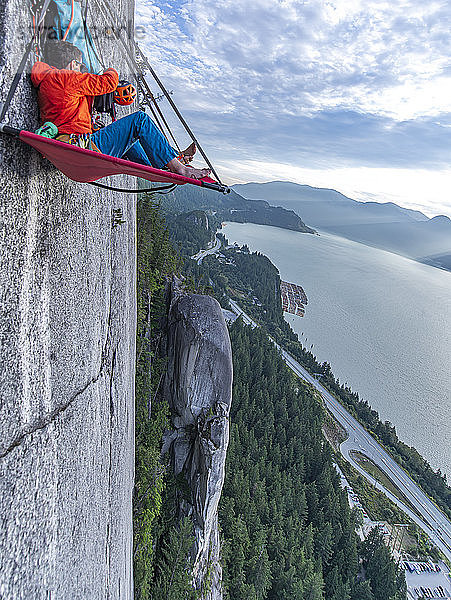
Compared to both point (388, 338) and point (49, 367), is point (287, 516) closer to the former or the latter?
point (49, 367)

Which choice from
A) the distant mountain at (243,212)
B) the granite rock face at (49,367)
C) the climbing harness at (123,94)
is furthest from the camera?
the distant mountain at (243,212)

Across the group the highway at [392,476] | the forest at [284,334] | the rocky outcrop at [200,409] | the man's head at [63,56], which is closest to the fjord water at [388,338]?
the forest at [284,334]

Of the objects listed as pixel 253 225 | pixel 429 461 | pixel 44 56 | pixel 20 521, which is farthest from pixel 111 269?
pixel 253 225

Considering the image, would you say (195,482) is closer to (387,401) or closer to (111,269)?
(111,269)

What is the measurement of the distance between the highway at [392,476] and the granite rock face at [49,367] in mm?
32393

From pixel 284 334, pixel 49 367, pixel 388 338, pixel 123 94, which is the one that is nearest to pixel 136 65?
pixel 123 94

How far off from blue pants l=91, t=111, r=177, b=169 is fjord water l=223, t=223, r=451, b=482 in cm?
3791

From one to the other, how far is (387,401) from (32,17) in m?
43.0

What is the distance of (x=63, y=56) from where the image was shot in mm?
2041

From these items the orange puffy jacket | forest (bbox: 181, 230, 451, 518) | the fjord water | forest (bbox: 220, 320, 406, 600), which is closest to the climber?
the orange puffy jacket

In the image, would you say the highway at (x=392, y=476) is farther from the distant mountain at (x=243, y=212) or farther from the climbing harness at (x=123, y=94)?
the distant mountain at (x=243, y=212)

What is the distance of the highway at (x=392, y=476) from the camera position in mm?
27333

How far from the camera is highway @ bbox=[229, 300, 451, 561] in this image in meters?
27.3

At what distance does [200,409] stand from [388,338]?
47.9 meters
